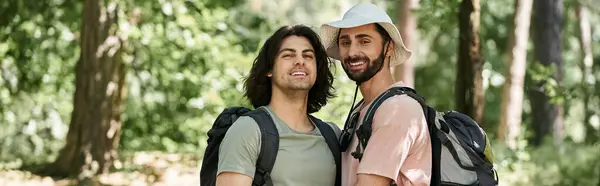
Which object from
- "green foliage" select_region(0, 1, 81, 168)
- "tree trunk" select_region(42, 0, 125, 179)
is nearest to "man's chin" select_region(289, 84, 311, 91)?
"tree trunk" select_region(42, 0, 125, 179)

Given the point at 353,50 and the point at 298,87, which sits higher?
the point at 353,50

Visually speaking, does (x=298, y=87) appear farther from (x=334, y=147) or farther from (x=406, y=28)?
(x=406, y=28)

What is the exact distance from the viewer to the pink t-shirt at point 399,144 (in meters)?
4.05

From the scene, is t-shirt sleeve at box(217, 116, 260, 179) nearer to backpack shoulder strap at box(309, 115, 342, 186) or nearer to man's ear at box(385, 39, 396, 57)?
backpack shoulder strap at box(309, 115, 342, 186)

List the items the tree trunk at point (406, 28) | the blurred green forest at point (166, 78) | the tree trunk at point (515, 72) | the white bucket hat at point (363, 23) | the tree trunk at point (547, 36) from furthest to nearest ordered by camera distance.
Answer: the tree trunk at point (547, 36) < the tree trunk at point (515, 72) < the tree trunk at point (406, 28) < the blurred green forest at point (166, 78) < the white bucket hat at point (363, 23)

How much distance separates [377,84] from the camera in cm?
451

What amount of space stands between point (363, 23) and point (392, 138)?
1.99ft

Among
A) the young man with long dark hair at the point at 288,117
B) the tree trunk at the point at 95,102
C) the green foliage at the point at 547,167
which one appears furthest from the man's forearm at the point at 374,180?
the green foliage at the point at 547,167

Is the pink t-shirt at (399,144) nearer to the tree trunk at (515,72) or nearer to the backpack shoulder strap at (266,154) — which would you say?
the backpack shoulder strap at (266,154)

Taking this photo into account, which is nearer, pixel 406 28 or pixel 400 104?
pixel 400 104

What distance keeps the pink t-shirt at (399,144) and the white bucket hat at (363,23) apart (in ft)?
1.44

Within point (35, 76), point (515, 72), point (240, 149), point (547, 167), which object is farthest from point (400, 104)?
point (515, 72)

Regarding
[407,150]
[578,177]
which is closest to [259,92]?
[407,150]

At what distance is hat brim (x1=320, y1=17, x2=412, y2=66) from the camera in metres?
4.39
